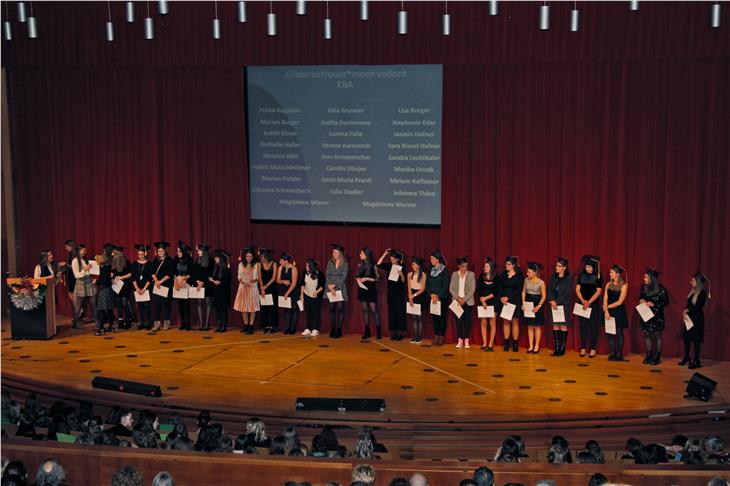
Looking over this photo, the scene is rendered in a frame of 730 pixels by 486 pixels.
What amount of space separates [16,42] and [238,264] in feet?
15.9

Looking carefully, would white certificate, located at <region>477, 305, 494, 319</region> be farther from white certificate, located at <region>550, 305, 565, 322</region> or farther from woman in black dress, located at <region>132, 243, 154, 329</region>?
woman in black dress, located at <region>132, 243, 154, 329</region>

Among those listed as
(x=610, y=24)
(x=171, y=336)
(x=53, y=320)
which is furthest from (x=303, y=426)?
(x=610, y=24)

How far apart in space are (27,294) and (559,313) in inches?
279

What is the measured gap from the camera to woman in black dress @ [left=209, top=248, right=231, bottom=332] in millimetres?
14109

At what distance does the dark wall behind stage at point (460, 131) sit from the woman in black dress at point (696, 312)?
694mm

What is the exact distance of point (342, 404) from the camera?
10516 millimetres

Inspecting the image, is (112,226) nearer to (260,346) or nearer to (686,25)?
(260,346)

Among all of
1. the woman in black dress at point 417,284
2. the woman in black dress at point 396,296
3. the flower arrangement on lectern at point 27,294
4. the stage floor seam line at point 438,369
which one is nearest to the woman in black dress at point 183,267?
the flower arrangement on lectern at point 27,294

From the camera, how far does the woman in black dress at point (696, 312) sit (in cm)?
1176

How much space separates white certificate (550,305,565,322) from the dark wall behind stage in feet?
2.67

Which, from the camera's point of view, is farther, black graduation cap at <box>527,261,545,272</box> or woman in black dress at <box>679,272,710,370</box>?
black graduation cap at <box>527,261,545,272</box>

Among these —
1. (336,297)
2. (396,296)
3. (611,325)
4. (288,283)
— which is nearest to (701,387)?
(611,325)

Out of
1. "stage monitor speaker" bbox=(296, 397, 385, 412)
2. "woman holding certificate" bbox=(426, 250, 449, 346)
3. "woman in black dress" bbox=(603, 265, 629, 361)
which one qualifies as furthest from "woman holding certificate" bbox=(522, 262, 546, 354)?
"stage monitor speaker" bbox=(296, 397, 385, 412)

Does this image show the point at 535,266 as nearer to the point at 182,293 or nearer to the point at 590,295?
the point at 590,295
